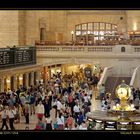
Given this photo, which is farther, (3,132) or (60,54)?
(60,54)

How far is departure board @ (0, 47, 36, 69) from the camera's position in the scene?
886 inches

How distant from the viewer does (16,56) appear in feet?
80.1

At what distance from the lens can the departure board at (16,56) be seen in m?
22.5

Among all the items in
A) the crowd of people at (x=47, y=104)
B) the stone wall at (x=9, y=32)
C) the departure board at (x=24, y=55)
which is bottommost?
the crowd of people at (x=47, y=104)

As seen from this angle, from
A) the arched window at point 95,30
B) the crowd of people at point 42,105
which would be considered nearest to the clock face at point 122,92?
the crowd of people at point 42,105

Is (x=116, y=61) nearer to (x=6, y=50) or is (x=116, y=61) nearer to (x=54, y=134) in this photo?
(x=6, y=50)

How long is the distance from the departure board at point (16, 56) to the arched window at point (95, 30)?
9186mm

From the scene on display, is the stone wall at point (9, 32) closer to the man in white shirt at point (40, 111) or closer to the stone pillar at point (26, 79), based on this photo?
the stone pillar at point (26, 79)

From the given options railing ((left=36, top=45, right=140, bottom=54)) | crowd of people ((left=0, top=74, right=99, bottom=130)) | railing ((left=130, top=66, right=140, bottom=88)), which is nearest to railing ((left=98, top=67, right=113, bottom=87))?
railing ((left=130, top=66, right=140, bottom=88))

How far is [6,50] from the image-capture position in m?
23.2

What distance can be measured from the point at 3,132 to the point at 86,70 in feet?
73.9

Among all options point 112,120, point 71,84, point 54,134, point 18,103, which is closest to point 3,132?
point 54,134

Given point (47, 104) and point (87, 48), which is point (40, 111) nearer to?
point (47, 104)

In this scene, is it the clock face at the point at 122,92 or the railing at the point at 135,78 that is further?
the railing at the point at 135,78
